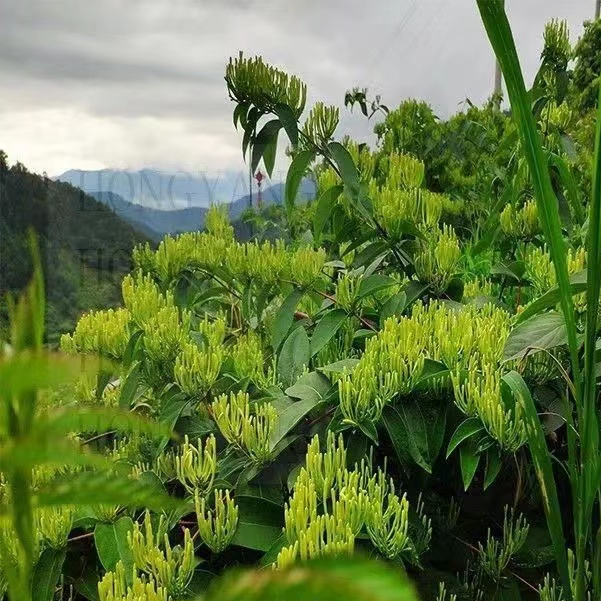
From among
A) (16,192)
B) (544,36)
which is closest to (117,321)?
(544,36)

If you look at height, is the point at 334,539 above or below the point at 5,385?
below

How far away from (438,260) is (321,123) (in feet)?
0.58

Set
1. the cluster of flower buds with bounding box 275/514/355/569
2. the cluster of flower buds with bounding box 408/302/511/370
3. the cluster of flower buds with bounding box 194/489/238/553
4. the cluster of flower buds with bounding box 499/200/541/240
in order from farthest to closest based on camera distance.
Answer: the cluster of flower buds with bounding box 499/200/541/240 → the cluster of flower buds with bounding box 408/302/511/370 → the cluster of flower buds with bounding box 194/489/238/553 → the cluster of flower buds with bounding box 275/514/355/569

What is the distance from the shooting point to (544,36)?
957 mm

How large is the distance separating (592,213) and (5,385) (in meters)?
0.35

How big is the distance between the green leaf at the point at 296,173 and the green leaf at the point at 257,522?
1.01ft

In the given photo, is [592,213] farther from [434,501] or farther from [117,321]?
[117,321]

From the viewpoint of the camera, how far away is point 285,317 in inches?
27.2

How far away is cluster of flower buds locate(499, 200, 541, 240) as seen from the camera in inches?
32.4

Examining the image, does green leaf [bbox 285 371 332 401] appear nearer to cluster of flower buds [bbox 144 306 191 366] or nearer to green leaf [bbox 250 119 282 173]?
cluster of flower buds [bbox 144 306 191 366]

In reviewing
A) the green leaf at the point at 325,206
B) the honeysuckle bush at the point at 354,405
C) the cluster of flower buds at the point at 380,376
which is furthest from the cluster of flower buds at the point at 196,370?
the green leaf at the point at 325,206

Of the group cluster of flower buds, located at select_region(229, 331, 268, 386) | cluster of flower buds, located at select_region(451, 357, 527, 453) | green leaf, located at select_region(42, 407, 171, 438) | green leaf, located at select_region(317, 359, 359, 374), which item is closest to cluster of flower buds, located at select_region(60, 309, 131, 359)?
cluster of flower buds, located at select_region(229, 331, 268, 386)

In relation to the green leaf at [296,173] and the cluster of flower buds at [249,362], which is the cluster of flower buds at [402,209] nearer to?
the green leaf at [296,173]

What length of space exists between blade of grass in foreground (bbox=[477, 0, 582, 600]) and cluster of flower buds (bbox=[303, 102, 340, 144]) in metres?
0.37
